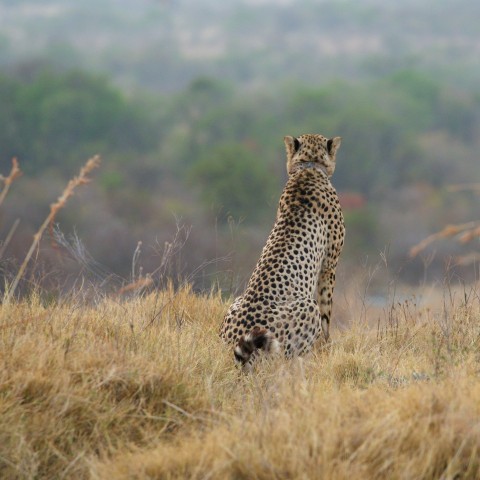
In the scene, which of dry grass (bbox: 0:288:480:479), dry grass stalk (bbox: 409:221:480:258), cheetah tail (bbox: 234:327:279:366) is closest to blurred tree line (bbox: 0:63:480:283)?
cheetah tail (bbox: 234:327:279:366)

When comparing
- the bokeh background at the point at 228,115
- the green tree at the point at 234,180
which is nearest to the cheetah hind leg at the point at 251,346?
the bokeh background at the point at 228,115

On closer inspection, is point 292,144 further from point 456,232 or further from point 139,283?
point 456,232

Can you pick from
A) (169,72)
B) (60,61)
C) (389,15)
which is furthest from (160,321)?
(389,15)

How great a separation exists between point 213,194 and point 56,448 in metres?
22.7

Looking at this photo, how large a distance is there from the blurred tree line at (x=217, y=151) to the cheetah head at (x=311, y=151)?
14.3 metres

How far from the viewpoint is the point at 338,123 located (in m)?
30.2

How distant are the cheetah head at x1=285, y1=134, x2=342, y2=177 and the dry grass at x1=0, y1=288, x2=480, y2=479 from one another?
0.95m

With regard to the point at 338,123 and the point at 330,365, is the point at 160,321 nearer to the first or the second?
the point at 330,365

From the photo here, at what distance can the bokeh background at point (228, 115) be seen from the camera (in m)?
23.2

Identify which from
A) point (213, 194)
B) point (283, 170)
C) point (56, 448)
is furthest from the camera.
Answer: point (283, 170)

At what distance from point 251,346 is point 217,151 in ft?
79.3

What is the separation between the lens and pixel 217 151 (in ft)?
88.8

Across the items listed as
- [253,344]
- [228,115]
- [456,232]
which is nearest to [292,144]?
[253,344]

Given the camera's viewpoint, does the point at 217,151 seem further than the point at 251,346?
Yes
